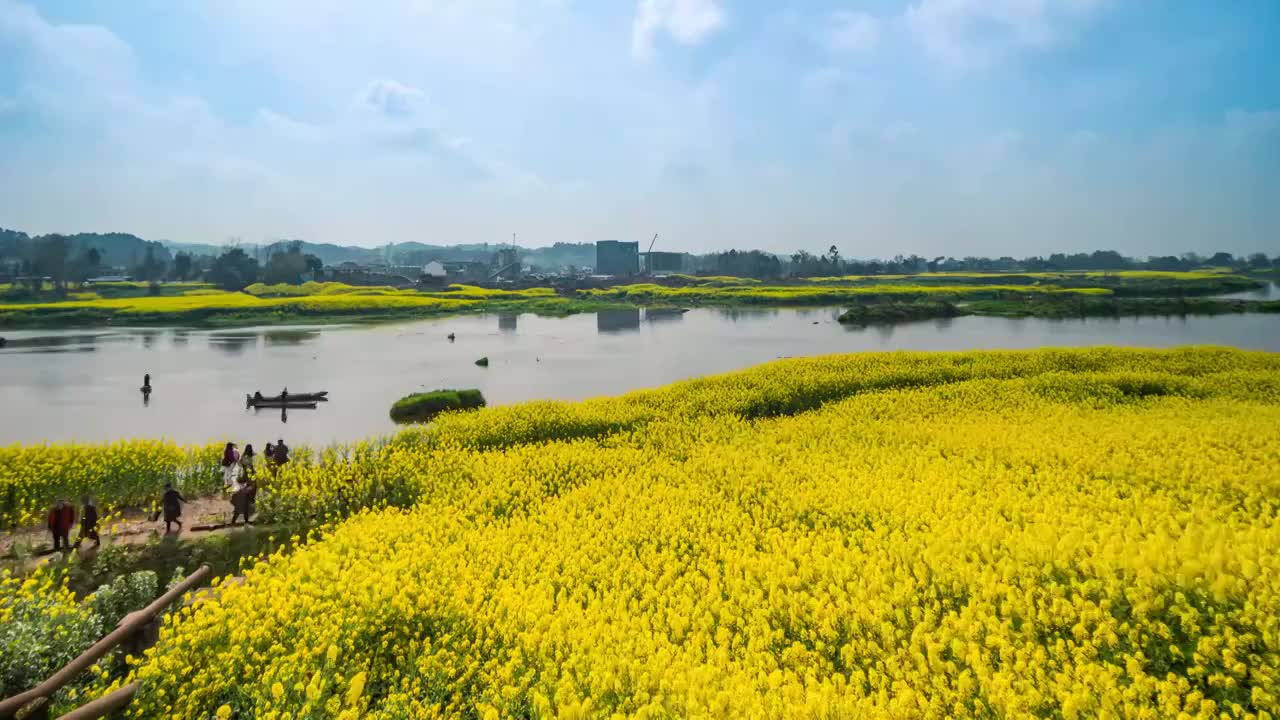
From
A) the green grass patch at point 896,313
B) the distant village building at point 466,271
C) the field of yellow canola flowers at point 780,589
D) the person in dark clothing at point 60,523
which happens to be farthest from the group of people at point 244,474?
the distant village building at point 466,271

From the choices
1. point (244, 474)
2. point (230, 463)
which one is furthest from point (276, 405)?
point (244, 474)

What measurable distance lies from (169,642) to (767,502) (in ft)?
30.6

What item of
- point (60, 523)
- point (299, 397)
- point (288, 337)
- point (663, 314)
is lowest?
point (299, 397)

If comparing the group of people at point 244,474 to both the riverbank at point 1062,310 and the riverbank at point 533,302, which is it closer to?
the riverbank at point 533,302

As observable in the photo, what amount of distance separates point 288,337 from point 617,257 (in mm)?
143431

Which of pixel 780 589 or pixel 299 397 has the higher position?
pixel 780 589

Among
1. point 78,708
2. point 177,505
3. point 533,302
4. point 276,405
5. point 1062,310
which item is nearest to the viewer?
point 78,708

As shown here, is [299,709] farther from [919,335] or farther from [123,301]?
[123,301]

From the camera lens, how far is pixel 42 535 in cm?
1341

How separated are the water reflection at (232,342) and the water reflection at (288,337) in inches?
43.2

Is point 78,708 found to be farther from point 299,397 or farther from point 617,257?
point 617,257

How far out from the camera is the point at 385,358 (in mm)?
46188

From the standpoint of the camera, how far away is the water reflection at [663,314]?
261ft

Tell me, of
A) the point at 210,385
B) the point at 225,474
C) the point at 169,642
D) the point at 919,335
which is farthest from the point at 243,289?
the point at 169,642
